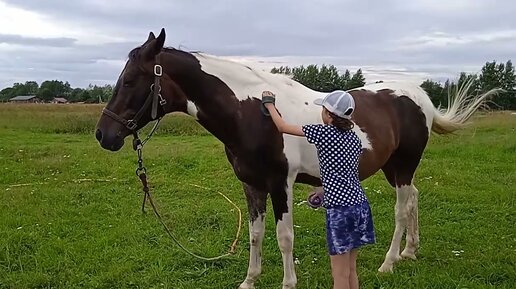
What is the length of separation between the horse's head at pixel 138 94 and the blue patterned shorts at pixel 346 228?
1450 millimetres

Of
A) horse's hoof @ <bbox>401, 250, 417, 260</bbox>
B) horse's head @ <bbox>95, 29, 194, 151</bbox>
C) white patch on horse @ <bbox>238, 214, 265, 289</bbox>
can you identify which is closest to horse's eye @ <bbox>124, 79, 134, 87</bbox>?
horse's head @ <bbox>95, 29, 194, 151</bbox>

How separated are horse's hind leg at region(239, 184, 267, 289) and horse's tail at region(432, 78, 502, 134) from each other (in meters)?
2.31

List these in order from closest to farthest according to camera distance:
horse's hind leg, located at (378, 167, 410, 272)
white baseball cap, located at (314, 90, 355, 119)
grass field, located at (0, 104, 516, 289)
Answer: white baseball cap, located at (314, 90, 355, 119)
grass field, located at (0, 104, 516, 289)
horse's hind leg, located at (378, 167, 410, 272)

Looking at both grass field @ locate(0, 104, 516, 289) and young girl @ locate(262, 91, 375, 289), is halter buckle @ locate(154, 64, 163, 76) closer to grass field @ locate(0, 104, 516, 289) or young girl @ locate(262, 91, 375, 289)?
young girl @ locate(262, 91, 375, 289)

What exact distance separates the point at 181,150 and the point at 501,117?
1245 centimetres

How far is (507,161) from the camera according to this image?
998 centimetres

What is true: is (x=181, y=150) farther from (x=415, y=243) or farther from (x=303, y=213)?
(x=415, y=243)

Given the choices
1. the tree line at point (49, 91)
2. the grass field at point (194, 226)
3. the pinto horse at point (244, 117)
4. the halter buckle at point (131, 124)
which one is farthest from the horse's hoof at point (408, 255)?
the tree line at point (49, 91)

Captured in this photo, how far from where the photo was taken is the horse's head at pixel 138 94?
11.7 ft

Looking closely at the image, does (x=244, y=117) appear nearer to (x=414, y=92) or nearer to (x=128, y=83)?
(x=128, y=83)

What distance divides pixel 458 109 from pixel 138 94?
3.63 m

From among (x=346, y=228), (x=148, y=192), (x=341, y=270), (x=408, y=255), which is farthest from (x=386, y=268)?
(x=148, y=192)

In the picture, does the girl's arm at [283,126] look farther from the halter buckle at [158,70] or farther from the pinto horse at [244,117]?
the halter buckle at [158,70]

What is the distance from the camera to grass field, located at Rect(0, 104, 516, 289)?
443 cm
